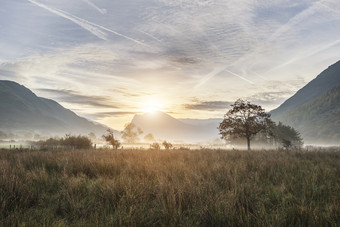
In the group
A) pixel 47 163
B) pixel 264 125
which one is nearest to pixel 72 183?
pixel 47 163

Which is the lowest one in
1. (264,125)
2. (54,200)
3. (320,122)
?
(54,200)

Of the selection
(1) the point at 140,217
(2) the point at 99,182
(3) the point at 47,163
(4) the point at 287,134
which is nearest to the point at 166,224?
(1) the point at 140,217

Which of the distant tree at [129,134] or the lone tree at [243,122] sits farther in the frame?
the distant tree at [129,134]

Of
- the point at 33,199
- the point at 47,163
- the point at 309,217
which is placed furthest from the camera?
the point at 47,163

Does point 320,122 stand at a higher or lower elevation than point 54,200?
higher

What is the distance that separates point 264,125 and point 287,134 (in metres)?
40.6

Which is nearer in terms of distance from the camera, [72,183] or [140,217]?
[140,217]

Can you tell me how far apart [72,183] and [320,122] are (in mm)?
244178

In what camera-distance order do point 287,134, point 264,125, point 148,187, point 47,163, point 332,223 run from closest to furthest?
point 332,223, point 148,187, point 47,163, point 264,125, point 287,134

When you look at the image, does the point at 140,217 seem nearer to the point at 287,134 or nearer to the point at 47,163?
the point at 47,163

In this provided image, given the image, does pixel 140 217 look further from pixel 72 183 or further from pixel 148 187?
pixel 72 183

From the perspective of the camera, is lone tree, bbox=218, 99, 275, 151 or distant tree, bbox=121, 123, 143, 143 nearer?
lone tree, bbox=218, 99, 275, 151

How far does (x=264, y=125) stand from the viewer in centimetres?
3369

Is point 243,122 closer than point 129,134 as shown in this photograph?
Yes
